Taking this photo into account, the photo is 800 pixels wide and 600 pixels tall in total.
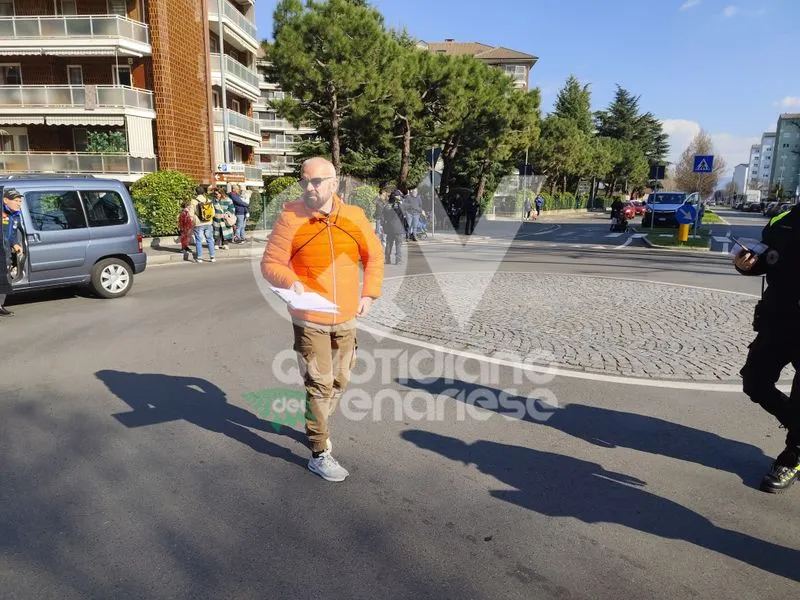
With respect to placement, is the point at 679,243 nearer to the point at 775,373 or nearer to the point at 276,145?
the point at 775,373

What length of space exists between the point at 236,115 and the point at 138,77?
310 inches

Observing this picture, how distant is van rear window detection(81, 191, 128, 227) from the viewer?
9.32 metres

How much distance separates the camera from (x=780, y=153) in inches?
5650

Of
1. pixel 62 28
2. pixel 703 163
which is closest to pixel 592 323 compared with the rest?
pixel 703 163

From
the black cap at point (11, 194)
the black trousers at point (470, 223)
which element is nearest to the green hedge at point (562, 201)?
the black trousers at point (470, 223)

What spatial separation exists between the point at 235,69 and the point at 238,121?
3.05m

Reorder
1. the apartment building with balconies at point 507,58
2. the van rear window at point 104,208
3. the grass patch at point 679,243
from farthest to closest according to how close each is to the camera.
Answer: the apartment building with balconies at point 507,58 < the grass patch at point 679,243 < the van rear window at point 104,208

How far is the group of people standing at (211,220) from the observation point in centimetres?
1402

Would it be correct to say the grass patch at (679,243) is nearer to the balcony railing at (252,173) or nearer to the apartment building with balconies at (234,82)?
the apartment building with balconies at (234,82)

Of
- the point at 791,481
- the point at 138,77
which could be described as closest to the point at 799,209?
the point at 791,481

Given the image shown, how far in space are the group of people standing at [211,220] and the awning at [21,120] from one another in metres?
15.1

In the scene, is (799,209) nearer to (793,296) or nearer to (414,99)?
(793,296)

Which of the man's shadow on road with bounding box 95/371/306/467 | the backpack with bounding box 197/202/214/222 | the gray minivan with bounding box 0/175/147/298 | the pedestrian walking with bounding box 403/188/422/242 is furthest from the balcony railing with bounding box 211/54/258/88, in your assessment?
the man's shadow on road with bounding box 95/371/306/467

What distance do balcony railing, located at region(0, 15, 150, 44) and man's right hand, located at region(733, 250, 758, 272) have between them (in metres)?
29.0
